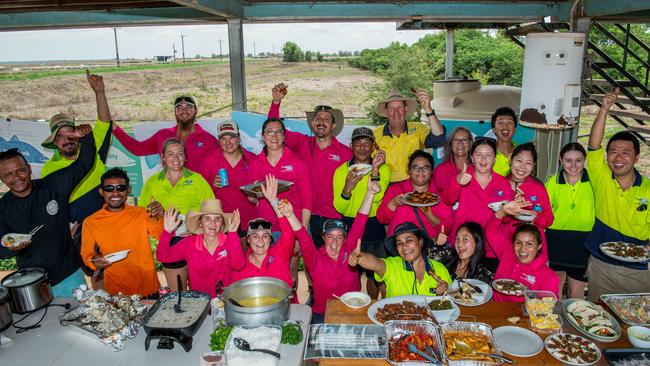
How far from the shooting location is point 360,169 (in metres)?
4.69

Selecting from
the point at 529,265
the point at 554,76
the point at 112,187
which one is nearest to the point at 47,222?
the point at 112,187

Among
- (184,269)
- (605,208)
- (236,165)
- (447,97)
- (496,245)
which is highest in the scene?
(447,97)

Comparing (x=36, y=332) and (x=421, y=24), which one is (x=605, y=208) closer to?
(x=421, y=24)

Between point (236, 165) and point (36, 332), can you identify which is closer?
point (36, 332)

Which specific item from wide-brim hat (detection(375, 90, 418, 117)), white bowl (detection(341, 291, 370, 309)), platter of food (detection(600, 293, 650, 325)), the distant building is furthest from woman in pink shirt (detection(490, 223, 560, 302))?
the distant building

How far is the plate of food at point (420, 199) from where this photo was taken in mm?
4250

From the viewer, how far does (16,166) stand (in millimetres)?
4043

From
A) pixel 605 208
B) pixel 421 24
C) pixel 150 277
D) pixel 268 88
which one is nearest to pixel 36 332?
pixel 150 277

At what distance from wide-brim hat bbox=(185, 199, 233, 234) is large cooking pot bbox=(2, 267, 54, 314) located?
45.0 inches

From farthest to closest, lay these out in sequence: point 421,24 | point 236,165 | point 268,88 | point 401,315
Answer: point 268,88 → point 421,24 → point 236,165 → point 401,315

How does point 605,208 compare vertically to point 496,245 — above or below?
above

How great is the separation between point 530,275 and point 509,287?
0.43 metres

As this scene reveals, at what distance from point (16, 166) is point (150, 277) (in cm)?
151

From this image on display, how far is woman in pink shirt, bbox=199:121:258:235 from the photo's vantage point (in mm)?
5258
